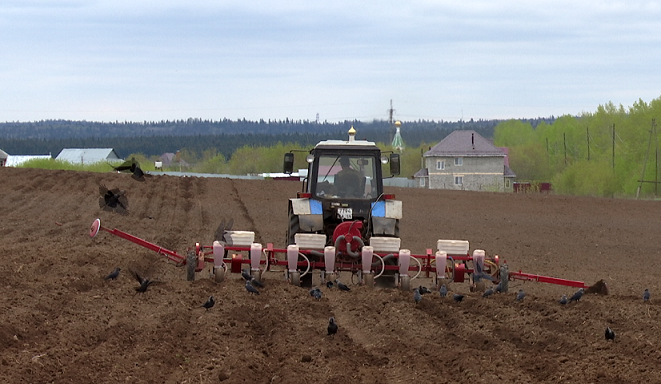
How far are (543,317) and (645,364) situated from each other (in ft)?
8.36

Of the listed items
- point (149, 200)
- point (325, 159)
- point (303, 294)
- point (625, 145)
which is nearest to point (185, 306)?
point (303, 294)

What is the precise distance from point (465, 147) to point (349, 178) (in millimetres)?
65622

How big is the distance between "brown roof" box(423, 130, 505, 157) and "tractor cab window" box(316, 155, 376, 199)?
213 ft

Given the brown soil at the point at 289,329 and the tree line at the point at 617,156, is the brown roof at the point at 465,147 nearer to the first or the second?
the tree line at the point at 617,156

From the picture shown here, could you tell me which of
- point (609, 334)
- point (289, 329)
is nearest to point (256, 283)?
point (289, 329)

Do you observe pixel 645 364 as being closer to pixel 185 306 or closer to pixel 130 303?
pixel 185 306

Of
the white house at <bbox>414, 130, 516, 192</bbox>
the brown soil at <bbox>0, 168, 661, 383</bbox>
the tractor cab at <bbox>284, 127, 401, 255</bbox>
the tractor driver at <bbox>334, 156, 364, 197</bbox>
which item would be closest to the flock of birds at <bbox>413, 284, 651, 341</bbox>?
the brown soil at <bbox>0, 168, 661, 383</bbox>

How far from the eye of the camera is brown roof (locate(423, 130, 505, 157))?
256 ft

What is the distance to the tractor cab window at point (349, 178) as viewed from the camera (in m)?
14.0

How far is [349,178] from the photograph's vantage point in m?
14.0

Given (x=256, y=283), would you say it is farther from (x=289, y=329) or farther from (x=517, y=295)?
(x=517, y=295)

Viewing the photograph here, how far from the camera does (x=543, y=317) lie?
33.9ft

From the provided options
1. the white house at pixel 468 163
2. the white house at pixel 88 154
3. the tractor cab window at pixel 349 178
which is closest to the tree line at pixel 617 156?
the white house at pixel 468 163

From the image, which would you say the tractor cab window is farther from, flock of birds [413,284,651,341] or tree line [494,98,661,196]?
tree line [494,98,661,196]
